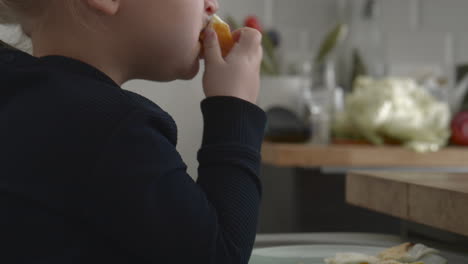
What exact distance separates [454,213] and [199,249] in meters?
0.22

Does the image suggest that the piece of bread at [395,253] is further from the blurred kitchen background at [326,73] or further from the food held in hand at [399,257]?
Answer: the blurred kitchen background at [326,73]

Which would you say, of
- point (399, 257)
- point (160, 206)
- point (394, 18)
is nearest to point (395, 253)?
point (399, 257)

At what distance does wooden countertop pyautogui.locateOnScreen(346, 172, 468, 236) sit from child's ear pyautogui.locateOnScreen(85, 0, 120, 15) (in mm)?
321

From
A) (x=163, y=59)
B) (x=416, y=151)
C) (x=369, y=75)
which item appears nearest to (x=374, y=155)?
(x=416, y=151)

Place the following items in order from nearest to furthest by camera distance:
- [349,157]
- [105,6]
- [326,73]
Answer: [105,6] → [349,157] → [326,73]

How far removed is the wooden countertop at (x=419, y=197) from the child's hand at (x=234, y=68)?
16 cm

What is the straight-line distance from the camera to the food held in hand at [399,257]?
512 millimetres

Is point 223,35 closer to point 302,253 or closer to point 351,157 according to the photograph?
point 302,253

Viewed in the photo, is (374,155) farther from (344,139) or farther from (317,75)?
(317,75)

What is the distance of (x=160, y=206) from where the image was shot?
45cm

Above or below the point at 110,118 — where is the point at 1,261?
below

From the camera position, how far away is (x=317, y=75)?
2.42 m

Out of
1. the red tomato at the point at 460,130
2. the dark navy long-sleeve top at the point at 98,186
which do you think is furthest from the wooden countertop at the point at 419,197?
the red tomato at the point at 460,130

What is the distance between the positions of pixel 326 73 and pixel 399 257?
6.45ft
